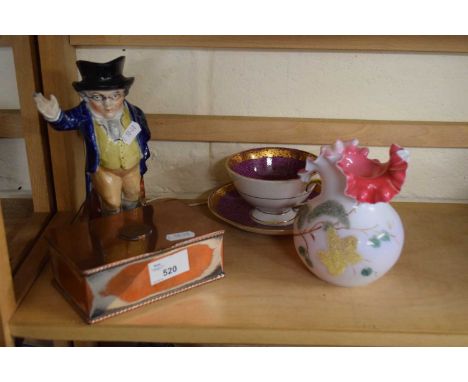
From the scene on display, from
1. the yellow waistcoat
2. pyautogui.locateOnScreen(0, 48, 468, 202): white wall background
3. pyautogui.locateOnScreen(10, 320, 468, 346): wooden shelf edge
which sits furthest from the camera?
pyautogui.locateOnScreen(0, 48, 468, 202): white wall background

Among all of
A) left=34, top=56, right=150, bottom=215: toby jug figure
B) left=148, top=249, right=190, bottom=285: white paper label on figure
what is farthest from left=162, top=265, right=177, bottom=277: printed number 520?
left=34, top=56, right=150, bottom=215: toby jug figure

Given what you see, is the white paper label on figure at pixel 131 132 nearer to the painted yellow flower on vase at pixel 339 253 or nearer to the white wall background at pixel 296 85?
the white wall background at pixel 296 85

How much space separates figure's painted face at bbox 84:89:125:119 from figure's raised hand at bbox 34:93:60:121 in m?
0.05

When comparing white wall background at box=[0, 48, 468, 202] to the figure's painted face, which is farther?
white wall background at box=[0, 48, 468, 202]

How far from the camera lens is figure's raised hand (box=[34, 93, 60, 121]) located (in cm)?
69

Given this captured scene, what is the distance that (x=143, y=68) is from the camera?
35.6 inches

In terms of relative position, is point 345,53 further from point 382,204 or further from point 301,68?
point 382,204

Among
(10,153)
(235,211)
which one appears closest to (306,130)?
(235,211)

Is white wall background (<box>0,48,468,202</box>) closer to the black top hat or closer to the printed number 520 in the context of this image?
the black top hat

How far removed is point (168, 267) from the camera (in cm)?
69

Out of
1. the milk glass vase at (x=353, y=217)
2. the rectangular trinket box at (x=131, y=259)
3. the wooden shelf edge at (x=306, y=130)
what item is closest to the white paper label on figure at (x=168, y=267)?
the rectangular trinket box at (x=131, y=259)

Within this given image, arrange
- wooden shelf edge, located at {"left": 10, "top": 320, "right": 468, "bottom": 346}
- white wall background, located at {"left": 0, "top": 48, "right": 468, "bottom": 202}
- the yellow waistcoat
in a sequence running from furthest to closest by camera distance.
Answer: white wall background, located at {"left": 0, "top": 48, "right": 468, "bottom": 202} < the yellow waistcoat < wooden shelf edge, located at {"left": 10, "top": 320, "right": 468, "bottom": 346}

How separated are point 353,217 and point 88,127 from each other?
15.9 inches

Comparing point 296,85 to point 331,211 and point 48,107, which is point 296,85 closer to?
point 331,211
